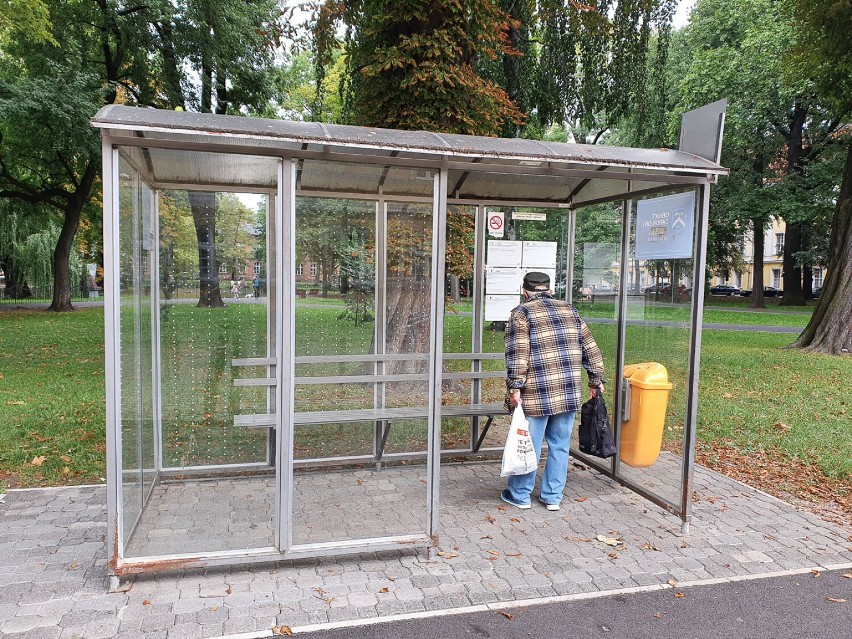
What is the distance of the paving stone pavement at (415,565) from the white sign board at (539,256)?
2111 mm

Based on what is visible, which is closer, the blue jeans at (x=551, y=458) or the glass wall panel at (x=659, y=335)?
the glass wall panel at (x=659, y=335)

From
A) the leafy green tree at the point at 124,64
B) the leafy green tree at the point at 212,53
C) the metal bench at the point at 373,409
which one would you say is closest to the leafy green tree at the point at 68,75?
the leafy green tree at the point at 124,64

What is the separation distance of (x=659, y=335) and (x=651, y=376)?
36 centimetres

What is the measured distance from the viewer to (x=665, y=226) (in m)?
4.83

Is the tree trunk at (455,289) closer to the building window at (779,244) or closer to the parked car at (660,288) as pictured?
Answer: the parked car at (660,288)

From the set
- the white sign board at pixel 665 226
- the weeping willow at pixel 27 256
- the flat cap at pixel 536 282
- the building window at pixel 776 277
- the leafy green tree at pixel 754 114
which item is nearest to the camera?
the white sign board at pixel 665 226

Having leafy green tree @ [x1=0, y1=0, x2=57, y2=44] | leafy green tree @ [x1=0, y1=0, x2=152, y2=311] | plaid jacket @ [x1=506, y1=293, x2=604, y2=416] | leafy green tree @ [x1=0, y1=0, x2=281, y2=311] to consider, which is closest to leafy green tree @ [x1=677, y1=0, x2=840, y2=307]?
leafy green tree @ [x1=0, y1=0, x2=281, y2=311]

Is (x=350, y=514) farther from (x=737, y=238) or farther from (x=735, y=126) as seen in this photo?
(x=737, y=238)

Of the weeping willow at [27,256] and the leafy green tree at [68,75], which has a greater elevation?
the leafy green tree at [68,75]

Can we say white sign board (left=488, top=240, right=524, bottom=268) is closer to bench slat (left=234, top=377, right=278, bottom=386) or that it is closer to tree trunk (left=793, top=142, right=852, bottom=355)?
bench slat (left=234, top=377, right=278, bottom=386)

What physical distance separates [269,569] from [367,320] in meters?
2.43

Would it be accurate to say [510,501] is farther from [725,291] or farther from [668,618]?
[725,291]

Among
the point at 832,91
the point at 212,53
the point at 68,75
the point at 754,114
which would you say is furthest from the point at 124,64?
the point at 754,114

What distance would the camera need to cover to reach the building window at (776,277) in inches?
2253
